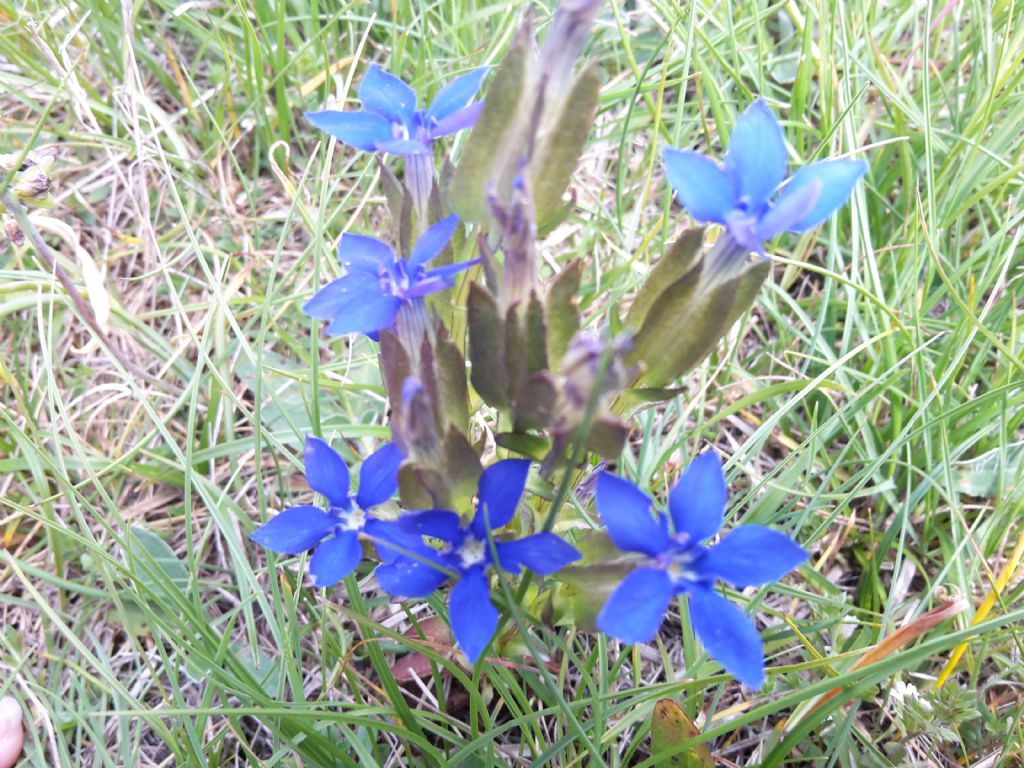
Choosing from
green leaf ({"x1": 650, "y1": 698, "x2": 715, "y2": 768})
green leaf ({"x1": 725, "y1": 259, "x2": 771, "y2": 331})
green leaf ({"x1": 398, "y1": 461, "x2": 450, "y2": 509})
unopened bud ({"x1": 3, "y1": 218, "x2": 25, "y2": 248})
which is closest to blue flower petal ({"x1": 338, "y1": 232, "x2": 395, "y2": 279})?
green leaf ({"x1": 398, "y1": 461, "x2": 450, "y2": 509})

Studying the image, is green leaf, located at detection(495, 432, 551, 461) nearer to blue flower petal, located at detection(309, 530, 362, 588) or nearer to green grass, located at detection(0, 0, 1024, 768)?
blue flower petal, located at detection(309, 530, 362, 588)

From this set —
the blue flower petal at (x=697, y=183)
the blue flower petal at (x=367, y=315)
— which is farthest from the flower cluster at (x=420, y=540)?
the blue flower petal at (x=697, y=183)

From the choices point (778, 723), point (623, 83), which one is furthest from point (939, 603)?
point (623, 83)

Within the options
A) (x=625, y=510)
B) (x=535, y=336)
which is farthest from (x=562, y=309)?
(x=625, y=510)

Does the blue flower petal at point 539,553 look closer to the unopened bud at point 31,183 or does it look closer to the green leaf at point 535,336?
the green leaf at point 535,336

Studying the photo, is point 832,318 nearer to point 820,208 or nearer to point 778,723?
point 778,723

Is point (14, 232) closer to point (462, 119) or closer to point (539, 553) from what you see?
point (462, 119)
